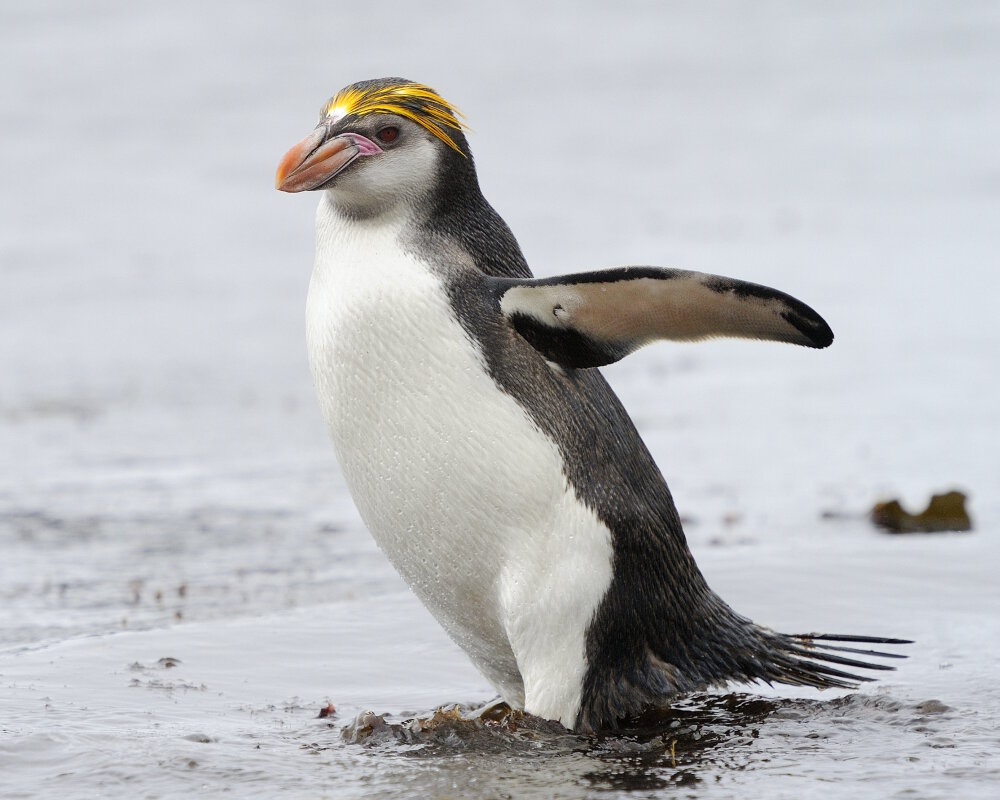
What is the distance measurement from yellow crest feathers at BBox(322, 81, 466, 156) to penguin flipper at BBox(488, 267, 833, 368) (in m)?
0.41

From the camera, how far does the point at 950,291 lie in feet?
36.7

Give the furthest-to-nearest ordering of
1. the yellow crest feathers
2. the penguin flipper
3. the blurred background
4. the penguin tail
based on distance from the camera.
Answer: the blurred background, the penguin tail, the yellow crest feathers, the penguin flipper

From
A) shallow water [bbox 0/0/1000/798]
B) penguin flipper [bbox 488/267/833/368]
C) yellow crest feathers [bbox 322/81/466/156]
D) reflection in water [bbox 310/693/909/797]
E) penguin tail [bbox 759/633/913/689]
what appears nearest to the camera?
reflection in water [bbox 310/693/909/797]

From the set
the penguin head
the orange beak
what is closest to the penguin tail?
the penguin head

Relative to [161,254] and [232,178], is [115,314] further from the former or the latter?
[232,178]

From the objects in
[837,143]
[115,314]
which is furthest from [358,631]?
[837,143]

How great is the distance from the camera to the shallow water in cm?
338

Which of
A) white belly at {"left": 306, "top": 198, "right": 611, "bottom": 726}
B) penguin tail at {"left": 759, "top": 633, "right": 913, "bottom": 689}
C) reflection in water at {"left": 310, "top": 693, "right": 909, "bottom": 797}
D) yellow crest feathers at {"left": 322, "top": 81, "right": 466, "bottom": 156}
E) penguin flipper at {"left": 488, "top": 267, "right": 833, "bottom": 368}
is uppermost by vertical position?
yellow crest feathers at {"left": 322, "top": 81, "right": 466, "bottom": 156}

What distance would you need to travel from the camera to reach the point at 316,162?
3.54 metres

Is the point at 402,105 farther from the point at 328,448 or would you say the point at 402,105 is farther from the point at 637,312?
the point at 328,448

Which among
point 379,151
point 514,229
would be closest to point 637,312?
point 379,151

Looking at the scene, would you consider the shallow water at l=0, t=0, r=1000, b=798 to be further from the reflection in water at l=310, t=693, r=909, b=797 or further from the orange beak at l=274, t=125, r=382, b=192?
the orange beak at l=274, t=125, r=382, b=192

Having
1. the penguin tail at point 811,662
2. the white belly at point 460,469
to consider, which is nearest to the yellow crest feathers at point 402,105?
the white belly at point 460,469

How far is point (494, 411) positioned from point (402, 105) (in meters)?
0.77
